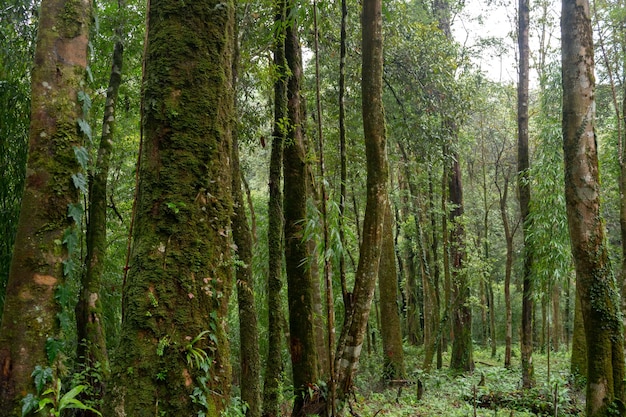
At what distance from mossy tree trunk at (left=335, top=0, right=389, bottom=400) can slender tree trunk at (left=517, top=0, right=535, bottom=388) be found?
20.0 ft

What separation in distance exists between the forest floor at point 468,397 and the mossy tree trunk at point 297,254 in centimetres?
126

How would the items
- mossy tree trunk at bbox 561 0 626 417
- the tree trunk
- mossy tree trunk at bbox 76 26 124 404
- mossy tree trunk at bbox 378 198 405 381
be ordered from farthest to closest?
the tree trunk < mossy tree trunk at bbox 378 198 405 381 < mossy tree trunk at bbox 76 26 124 404 < mossy tree trunk at bbox 561 0 626 417

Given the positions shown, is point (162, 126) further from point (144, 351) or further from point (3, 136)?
point (3, 136)

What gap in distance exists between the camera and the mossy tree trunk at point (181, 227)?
1999mm

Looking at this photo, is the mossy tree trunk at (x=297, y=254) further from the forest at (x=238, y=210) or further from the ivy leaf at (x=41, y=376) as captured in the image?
the ivy leaf at (x=41, y=376)

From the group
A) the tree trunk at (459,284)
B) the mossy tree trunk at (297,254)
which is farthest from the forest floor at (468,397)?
the mossy tree trunk at (297,254)

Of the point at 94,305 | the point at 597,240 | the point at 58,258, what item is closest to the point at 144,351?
the point at 58,258

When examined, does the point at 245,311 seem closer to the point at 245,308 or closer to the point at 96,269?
the point at 245,308

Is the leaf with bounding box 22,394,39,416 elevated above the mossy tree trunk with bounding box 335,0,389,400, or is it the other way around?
the mossy tree trunk with bounding box 335,0,389,400

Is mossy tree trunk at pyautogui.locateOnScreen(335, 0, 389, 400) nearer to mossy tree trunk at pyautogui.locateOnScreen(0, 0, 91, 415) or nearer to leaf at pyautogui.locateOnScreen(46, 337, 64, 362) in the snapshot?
leaf at pyautogui.locateOnScreen(46, 337, 64, 362)

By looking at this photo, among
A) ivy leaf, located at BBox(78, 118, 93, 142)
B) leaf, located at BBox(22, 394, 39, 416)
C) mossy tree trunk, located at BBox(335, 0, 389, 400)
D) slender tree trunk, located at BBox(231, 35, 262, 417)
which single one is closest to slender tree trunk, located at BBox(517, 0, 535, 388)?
mossy tree trunk, located at BBox(335, 0, 389, 400)

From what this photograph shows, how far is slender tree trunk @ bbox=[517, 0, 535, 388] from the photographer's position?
936cm

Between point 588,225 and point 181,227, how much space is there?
16.4 ft

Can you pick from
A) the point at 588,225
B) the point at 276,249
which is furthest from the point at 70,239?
the point at 588,225
